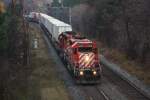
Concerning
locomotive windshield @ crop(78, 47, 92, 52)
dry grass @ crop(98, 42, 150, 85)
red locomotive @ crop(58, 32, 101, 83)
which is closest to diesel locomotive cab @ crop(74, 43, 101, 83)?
red locomotive @ crop(58, 32, 101, 83)

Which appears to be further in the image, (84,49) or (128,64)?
(128,64)

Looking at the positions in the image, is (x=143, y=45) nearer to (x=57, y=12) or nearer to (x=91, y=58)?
(x=91, y=58)

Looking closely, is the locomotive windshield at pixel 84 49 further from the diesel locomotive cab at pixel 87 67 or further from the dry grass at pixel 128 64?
the dry grass at pixel 128 64

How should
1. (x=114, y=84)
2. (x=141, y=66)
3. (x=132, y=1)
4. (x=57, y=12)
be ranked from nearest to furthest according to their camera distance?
(x=114, y=84) < (x=141, y=66) < (x=132, y=1) < (x=57, y=12)

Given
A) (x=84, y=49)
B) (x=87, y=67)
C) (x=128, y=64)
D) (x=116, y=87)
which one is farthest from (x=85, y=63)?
(x=128, y=64)

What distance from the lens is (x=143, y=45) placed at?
3997 cm

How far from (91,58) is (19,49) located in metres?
11.4

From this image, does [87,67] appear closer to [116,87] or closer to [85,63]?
[85,63]

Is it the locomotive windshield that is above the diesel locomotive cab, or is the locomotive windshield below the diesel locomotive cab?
above

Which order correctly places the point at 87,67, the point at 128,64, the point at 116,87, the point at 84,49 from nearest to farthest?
the point at 116,87
the point at 87,67
the point at 84,49
the point at 128,64

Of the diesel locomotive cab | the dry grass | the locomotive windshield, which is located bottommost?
the dry grass

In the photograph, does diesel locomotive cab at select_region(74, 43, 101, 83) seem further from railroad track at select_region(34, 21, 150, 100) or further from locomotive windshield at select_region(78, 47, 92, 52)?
railroad track at select_region(34, 21, 150, 100)

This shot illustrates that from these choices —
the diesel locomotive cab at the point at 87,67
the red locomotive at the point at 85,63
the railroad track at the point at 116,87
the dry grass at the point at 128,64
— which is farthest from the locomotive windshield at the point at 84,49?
the dry grass at the point at 128,64

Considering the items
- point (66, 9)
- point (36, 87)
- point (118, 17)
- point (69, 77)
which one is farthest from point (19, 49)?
point (66, 9)
